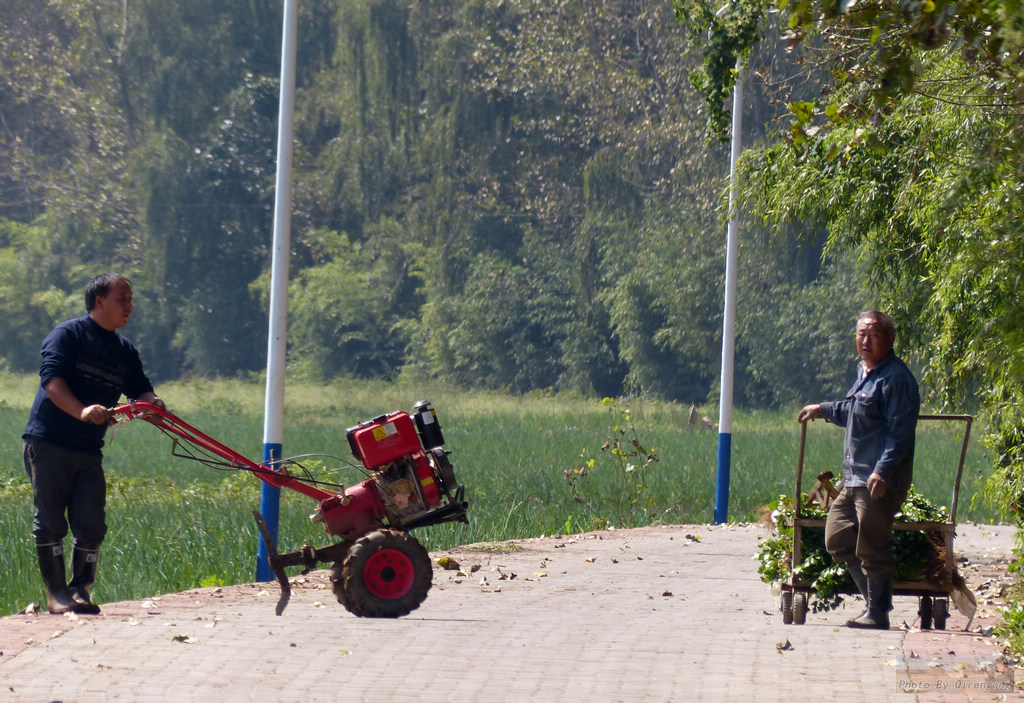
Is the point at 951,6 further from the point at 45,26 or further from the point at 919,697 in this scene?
the point at 45,26

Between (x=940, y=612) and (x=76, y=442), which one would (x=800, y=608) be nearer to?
(x=940, y=612)

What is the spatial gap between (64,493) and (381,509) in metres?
1.89

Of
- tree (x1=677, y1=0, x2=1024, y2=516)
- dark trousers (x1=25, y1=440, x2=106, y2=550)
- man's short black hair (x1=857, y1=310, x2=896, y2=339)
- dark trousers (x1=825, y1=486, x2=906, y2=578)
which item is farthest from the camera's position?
dark trousers (x1=25, y1=440, x2=106, y2=550)

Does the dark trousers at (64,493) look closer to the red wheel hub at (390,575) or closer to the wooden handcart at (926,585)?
the red wheel hub at (390,575)

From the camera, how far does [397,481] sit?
7496 millimetres

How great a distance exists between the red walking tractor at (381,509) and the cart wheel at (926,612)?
2.81 meters

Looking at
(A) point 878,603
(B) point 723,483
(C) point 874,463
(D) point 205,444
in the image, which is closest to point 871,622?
(A) point 878,603

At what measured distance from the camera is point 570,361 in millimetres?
46094

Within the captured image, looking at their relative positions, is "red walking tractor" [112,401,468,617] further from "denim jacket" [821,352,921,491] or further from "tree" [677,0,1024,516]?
"tree" [677,0,1024,516]

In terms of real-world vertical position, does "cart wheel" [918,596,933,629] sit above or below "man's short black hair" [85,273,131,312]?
below

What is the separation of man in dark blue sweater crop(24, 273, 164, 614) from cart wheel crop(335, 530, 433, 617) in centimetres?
151

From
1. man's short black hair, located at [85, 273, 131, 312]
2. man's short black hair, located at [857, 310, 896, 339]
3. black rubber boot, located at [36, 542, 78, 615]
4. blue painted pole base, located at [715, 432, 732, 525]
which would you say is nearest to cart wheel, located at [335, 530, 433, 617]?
black rubber boot, located at [36, 542, 78, 615]

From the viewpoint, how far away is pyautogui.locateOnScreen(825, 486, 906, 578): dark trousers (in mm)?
7398

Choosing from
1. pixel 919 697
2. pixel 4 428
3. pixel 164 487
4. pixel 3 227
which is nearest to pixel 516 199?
pixel 4 428
